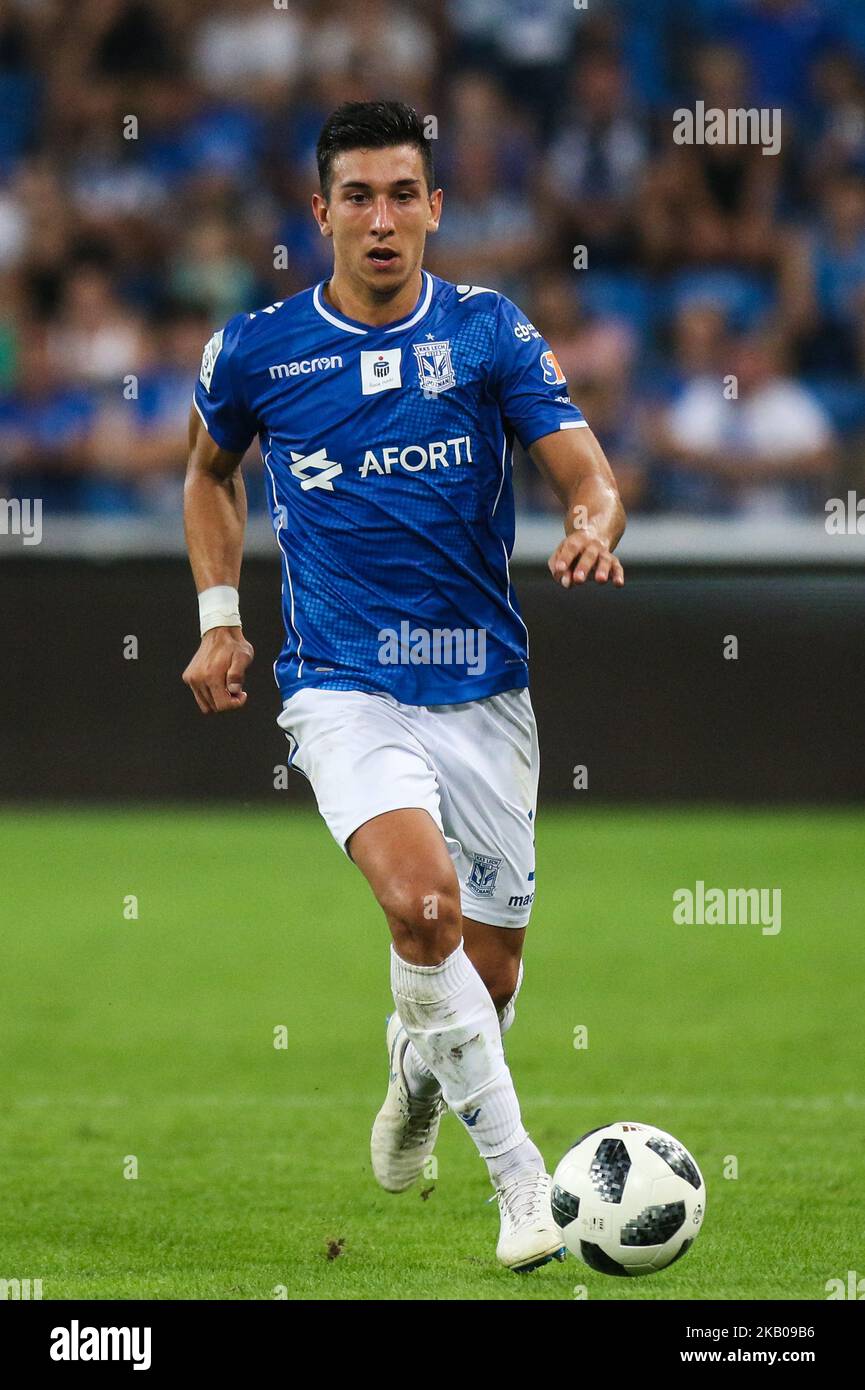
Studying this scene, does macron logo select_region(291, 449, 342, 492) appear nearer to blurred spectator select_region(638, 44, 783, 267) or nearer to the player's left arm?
the player's left arm

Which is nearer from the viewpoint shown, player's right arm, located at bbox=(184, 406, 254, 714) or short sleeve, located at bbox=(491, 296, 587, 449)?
short sleeve, located at bbox=(491, 296, 587, 449)

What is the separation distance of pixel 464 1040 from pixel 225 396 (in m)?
1.69

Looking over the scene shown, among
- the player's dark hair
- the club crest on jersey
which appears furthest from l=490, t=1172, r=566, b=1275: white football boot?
the player's dark hair

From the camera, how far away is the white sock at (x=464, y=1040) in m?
4.39

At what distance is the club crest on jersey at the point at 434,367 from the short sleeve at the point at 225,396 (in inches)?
18.8

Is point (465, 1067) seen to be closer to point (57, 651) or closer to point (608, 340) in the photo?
point (57, 651)

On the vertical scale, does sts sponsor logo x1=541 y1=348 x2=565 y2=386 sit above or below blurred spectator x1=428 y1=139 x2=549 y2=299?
below

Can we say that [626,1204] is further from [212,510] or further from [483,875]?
[212,510]

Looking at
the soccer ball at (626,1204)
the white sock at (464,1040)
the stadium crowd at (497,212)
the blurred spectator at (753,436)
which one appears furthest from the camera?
the stadium crowd at (497,212)

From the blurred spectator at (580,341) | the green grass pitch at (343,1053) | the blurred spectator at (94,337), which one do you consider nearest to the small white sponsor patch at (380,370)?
the green grass pitch at (343,1053)

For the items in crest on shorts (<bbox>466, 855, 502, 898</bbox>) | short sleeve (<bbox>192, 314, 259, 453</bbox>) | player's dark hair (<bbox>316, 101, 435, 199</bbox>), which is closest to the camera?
player's dark hair (<bbox>316, 101, 435, 199</bbox>)

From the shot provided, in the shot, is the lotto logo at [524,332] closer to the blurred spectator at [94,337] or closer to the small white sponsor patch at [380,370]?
the small white sponsor patch at [380,370]

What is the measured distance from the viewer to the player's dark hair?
187 inches

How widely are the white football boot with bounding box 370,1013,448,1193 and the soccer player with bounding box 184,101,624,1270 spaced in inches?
2.7
